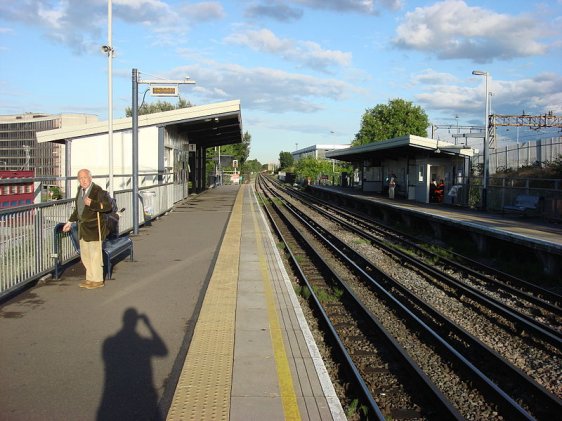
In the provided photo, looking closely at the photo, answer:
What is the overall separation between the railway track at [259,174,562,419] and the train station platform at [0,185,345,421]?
0.74m

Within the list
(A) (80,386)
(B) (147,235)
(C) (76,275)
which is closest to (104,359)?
(A) (80,386)

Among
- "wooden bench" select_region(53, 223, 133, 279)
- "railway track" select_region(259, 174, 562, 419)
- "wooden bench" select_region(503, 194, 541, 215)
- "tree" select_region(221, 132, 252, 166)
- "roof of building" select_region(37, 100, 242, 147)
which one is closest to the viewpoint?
"railway track" select_region(259, 174, 562, 419)

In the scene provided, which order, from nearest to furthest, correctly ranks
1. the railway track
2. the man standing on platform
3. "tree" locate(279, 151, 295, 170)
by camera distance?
the railway track < the man standing on platform < "tree" locate(279, 151, 295, 170)

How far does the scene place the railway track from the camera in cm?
488

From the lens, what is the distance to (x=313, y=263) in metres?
12.8

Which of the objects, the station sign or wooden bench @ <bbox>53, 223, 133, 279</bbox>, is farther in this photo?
the station sign

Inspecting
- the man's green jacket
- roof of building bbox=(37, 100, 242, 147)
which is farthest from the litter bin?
the man's green jacket

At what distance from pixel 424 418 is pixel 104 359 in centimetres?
285

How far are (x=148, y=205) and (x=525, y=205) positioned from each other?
44.5ft

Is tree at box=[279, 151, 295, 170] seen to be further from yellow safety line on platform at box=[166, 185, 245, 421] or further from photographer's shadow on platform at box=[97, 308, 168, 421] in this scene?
photographer's shadow on platform at box=[97, 308, 168, 421]

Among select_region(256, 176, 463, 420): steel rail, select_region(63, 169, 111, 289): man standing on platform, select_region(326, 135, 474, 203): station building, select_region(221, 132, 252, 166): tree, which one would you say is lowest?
select_region(256, 176, 463, 420): steel rail

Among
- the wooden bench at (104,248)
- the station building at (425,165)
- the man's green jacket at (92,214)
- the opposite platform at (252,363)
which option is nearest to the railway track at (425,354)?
the opposite platform at (252,363)

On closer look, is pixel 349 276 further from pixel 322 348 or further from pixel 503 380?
pixel 503 380

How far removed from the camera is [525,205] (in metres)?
20.1
